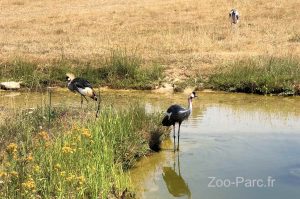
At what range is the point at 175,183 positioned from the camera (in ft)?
31.7

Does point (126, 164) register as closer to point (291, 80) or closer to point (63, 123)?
point (63, 123)

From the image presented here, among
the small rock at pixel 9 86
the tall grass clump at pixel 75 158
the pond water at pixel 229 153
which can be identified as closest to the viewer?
the tall grass clump at pixel 75 158

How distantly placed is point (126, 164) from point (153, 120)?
2014 millimetres

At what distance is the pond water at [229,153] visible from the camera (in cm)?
913

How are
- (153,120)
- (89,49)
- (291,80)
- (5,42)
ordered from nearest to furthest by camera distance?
(153,120) < (291,80) < (89,49) < (5,42)

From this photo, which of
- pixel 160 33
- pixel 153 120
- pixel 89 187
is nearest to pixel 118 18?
pixel 160 33

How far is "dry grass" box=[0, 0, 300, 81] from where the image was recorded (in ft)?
67.3

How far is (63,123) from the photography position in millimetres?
10805

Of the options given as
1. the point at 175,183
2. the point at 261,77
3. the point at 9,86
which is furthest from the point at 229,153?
the point at 9,86

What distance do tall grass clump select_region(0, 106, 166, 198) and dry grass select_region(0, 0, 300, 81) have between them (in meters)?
7.88

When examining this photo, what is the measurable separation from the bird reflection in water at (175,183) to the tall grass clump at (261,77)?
6.60 metres

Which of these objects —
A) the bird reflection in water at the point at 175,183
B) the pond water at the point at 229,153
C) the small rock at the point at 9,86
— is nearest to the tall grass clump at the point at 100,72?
the small rock at the point at 9,86

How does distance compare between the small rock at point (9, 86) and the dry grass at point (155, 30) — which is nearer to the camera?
the small rock at point (9, 86)

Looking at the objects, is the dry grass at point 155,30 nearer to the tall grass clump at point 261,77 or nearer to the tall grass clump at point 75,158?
the tall grass clump at point 261,77
